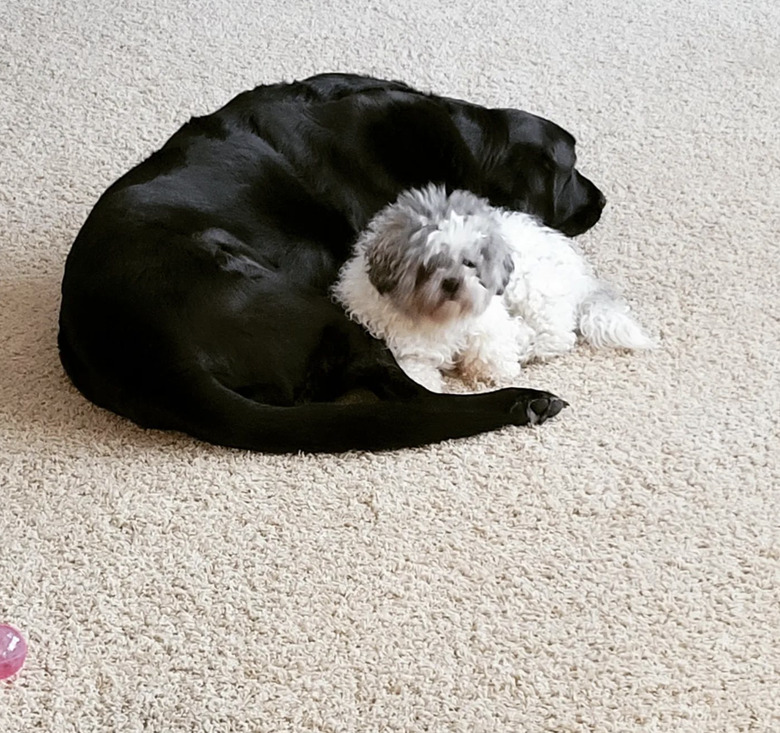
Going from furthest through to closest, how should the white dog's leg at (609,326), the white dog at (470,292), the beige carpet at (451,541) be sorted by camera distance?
1. the white dog's leg at (609,326)
2. the white dog at (470,292)
3. the beige carpet at (451,541)

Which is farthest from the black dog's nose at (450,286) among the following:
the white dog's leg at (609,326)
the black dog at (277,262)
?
the white dog's leg at (609,326)

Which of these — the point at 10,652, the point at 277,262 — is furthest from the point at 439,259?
the point at 10,652

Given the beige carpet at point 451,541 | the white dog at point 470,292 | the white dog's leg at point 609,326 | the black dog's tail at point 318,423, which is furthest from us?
the white dog's leg at point 609,326

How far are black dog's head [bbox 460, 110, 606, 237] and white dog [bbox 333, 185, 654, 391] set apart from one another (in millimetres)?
94

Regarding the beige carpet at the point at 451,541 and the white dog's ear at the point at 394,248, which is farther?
the white dog's ear at the point at 394,248

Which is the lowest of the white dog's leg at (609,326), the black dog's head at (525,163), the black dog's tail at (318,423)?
the black dog's tail at (318,423)

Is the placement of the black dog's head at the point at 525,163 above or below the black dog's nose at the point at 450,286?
above

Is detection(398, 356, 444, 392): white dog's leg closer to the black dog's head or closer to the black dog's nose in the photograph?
the black dog's nose

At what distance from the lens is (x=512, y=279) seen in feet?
6.84

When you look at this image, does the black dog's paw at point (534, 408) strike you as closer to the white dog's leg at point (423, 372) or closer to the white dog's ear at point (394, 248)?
the white dog's leg at point (423, 372)

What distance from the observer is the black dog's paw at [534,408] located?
6.21 feet

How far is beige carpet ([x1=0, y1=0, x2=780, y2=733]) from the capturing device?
1499 millimetres

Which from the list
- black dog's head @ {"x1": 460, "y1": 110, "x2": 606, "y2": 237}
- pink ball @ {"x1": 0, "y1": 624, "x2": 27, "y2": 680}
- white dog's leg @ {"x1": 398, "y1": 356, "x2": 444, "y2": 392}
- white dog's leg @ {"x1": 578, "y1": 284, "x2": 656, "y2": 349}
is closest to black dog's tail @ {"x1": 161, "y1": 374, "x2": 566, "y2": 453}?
white dog's leg @ {"x1": 398, "y1": 356, "x2": 444, "y2": 392}

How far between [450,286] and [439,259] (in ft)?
0.16
